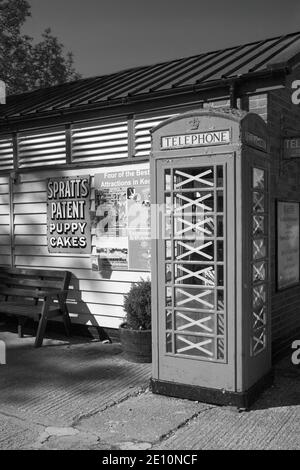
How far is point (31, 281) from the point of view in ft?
26.0

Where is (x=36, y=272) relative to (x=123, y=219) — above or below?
below

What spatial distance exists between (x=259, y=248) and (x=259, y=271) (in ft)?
0.75

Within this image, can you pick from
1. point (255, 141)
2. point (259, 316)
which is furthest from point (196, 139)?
point (259, 316)

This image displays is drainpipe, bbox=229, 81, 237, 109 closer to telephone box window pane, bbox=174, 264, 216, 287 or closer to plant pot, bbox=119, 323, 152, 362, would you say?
telephone box window pane, bbox=174, 264, 216, 287

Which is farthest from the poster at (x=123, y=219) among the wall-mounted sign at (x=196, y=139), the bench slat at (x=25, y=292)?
the wall-mounted sign at (x=196, y=139)

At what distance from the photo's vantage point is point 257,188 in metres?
5.07

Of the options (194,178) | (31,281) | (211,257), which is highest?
(194,178)

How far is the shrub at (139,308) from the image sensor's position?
6.43 m

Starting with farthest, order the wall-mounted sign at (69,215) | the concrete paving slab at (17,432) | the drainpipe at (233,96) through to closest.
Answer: the wall-mounted sign at (69,215) → the drainpipe at (233,96) → the concrete paving slab at (17,432)

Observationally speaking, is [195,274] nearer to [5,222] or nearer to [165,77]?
[165,77]

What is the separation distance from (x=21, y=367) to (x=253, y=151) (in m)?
3.73

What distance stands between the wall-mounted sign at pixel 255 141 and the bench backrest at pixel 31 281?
145 inches

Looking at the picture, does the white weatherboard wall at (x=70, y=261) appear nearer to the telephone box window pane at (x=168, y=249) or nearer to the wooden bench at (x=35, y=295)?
the wooden bench at (x=35, y=295)
